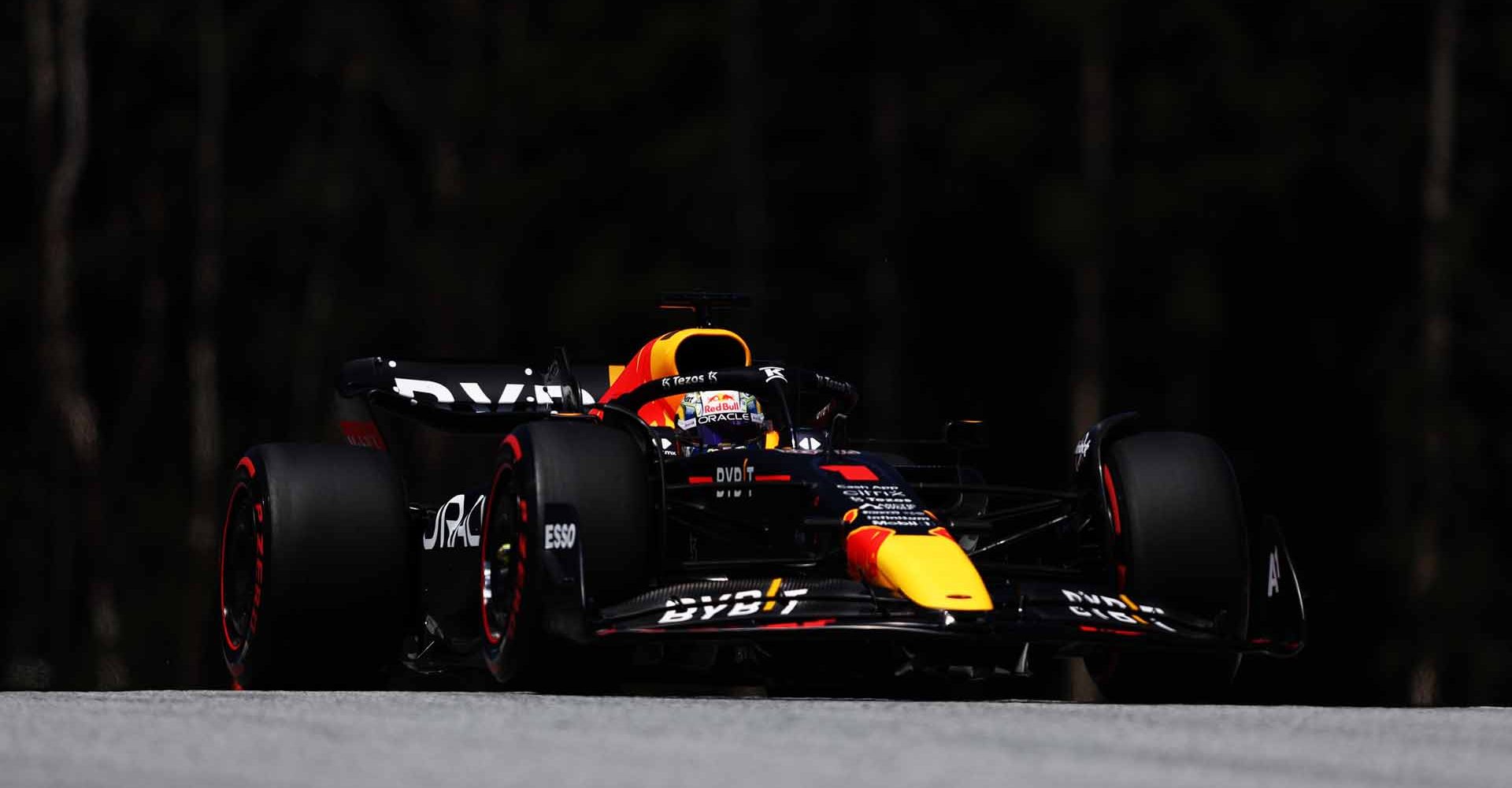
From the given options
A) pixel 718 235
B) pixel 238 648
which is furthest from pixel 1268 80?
pixel 238 648

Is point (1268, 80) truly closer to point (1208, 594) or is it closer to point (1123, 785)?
point (1208, 594)

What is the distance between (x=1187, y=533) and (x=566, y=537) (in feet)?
7.69

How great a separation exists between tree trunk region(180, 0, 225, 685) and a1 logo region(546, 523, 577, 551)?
25480 mm

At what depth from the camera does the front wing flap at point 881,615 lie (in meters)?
8.23

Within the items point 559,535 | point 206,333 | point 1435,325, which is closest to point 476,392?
point 559,535

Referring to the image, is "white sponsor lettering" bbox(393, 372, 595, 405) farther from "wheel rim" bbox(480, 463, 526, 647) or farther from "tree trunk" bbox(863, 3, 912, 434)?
"tree trunk" bbox(863, 3, 912, 434)

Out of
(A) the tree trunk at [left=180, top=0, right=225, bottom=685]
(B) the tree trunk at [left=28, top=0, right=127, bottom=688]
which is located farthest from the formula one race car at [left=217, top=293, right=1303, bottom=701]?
(A) the tree trunk at [left=180, top=0, right=225, bottom=685]

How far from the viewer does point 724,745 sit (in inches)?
239

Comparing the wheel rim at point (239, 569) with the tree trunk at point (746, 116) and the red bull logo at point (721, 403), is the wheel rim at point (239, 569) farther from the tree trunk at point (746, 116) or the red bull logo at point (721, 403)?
the tree trunk at point (746, 116)

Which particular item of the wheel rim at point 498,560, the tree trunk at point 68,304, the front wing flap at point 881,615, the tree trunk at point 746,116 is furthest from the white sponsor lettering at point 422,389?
the tree trunk at point 746,116

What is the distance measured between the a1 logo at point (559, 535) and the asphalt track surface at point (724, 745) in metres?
1.22

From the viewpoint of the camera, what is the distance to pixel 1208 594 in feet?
31.1

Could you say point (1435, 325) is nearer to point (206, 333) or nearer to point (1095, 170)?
point (1095, 170)

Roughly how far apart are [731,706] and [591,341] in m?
25.5
